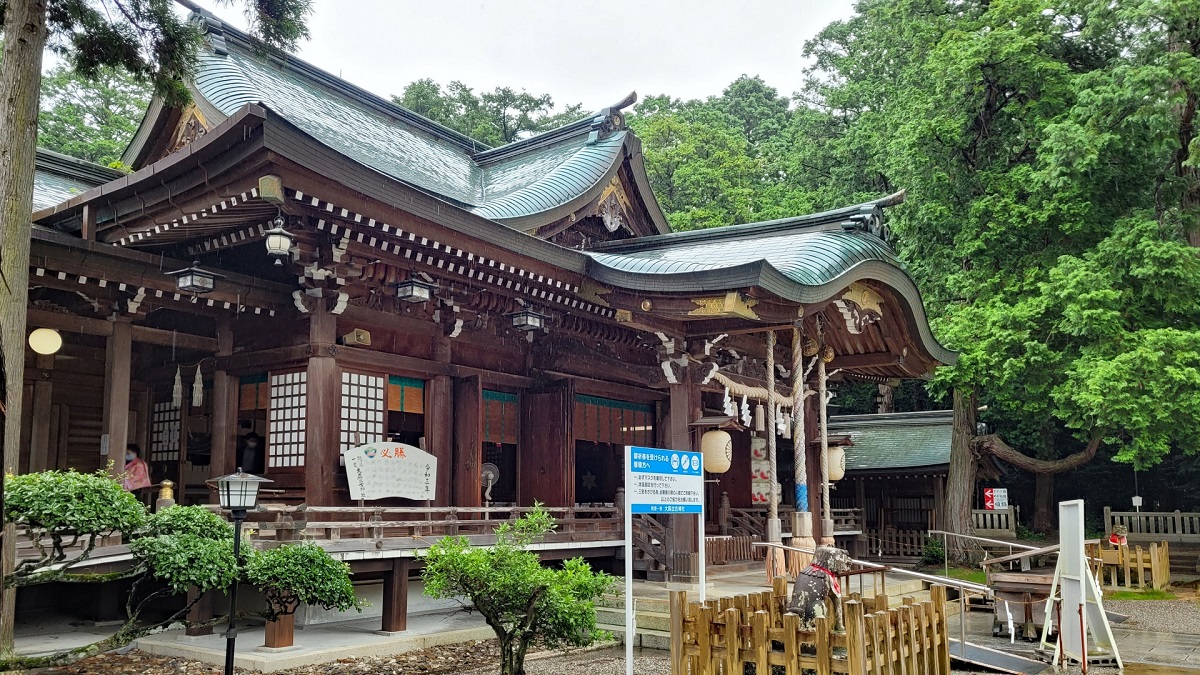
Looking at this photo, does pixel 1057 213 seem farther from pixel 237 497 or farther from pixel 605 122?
pixel 237 497

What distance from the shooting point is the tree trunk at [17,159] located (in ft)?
24.4

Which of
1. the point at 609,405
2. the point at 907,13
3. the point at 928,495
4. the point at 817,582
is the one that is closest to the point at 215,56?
the point at 609,405

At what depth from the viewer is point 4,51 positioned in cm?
767

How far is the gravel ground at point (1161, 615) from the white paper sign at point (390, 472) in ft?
33.4

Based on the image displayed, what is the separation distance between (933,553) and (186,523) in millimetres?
19848

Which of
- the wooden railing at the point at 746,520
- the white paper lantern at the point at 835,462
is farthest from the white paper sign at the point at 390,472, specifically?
the white paper lantern at the point at 835,462

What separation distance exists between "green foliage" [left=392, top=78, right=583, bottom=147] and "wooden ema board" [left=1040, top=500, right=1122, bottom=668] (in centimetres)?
3274

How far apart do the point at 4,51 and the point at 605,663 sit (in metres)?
8.07

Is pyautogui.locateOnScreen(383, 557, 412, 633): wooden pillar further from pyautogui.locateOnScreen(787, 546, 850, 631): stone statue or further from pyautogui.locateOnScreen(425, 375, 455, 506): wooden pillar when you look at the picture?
pyautogui.locateOnScreen(787, 546, 850, 631): stone statue

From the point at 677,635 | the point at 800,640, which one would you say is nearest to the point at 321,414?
the point at 677,635

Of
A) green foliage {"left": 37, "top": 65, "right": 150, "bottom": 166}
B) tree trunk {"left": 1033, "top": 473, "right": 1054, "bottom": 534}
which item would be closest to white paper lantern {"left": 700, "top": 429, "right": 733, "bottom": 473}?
tree trunk {"left": 1033, "top": 473, "right": 1054, "bottom": 534}

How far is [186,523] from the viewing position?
7.38 m

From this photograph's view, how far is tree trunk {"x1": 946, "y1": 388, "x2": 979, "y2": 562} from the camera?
22.2 metres

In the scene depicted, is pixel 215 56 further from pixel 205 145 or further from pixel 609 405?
pixel 609 405
